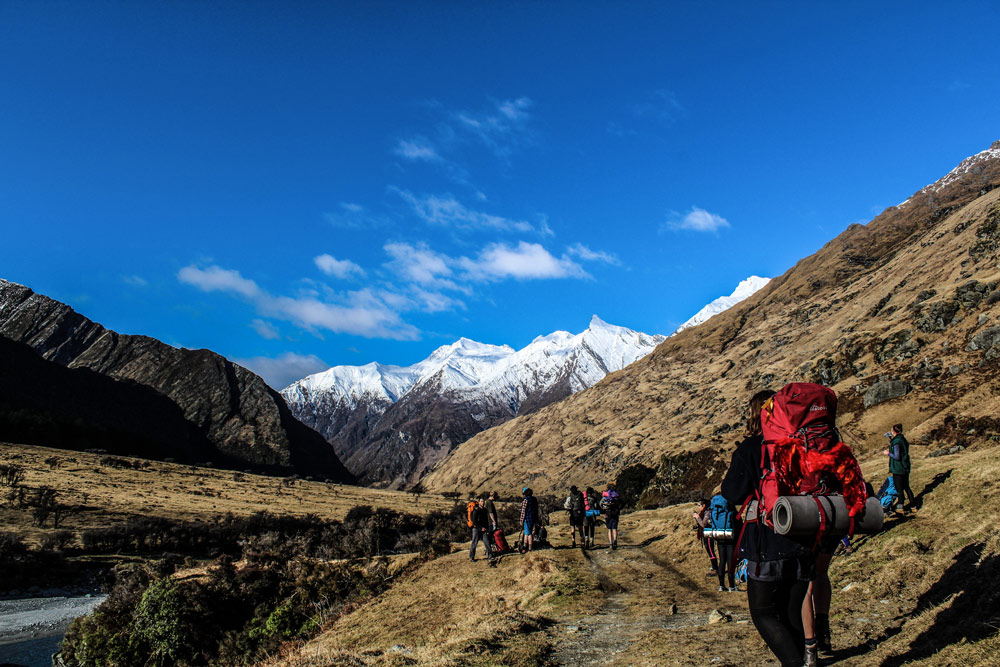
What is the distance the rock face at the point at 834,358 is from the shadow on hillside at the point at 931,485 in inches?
471

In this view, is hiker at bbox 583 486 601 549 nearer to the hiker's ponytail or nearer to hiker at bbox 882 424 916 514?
hiker at bbox 882 424 916 514

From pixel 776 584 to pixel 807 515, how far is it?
85 centimetres

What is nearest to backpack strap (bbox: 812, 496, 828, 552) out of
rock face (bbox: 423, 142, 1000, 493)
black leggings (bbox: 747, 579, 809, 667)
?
black leggings (bbox: 747, 579, 809, 667)

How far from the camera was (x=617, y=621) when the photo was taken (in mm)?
8852

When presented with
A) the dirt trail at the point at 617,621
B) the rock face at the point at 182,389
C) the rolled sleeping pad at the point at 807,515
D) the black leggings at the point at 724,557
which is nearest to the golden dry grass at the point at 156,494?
the dirt trail at the point at 617,621

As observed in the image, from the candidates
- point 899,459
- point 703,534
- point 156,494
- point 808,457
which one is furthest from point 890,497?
point 156,494

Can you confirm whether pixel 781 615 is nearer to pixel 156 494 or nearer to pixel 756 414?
pixel 756 414

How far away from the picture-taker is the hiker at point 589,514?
1703 centimetres

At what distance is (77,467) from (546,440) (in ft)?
196

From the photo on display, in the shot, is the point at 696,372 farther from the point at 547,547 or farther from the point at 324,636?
the point at 324,636

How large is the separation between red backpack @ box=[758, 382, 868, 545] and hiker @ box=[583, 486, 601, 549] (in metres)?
13.2

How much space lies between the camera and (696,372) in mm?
73312

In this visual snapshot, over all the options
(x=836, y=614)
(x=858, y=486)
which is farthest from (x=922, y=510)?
(x=858, y=486)

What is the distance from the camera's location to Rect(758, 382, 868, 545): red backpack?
4.25m
